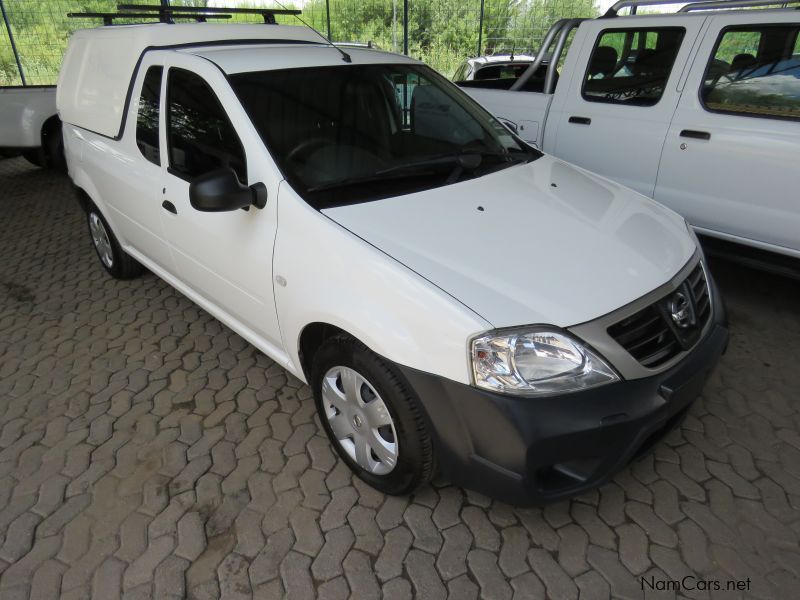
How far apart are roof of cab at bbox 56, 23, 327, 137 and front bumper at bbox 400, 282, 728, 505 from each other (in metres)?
2.43

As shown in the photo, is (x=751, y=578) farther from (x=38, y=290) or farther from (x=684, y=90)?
(x=38, y=290)

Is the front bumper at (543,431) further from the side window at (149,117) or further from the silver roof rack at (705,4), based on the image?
the silver roof rack at (705,4)

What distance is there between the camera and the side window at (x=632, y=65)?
12.3 ft

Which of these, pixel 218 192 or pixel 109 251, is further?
pixel 109 251

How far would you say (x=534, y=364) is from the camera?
1.78 meters

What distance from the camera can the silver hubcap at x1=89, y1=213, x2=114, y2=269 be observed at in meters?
4.20

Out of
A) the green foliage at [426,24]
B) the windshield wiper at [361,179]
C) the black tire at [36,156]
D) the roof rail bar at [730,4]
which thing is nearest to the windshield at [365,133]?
the windshield wiper at [361,179]

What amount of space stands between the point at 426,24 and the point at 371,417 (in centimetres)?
1279

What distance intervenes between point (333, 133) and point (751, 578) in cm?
246

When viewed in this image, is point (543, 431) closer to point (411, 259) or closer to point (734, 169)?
point (411, 259)

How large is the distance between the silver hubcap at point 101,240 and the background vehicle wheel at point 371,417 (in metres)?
2.75

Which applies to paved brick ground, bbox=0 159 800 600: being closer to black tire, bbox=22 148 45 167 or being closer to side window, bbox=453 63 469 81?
black tire, bbox=22 148 45 167

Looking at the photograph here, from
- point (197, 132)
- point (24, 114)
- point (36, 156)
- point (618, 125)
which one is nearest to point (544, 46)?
point (618, 125)

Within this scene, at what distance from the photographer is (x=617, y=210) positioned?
8.29 feet
